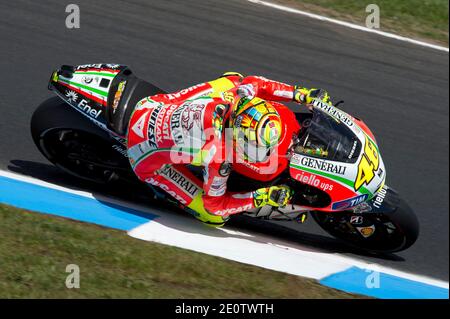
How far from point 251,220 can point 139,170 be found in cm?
131

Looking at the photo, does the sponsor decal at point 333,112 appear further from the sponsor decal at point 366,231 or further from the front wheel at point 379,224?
the sponsor decal at point 366,231

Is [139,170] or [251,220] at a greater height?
[139,170]

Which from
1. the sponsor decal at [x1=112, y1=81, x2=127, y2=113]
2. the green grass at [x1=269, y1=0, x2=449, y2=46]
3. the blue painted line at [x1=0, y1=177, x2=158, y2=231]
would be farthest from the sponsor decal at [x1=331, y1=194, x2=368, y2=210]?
the green grass at [x1=269, y1=0, x2=449, y2=46]

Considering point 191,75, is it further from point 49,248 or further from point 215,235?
point 49,248

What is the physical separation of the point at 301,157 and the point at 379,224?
Result: 3.57ft

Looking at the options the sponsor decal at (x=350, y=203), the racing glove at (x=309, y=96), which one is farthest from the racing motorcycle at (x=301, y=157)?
the racing glove at (x=309, y=96)

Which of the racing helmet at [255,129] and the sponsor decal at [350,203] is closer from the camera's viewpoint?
the racing helmet at [255,129]

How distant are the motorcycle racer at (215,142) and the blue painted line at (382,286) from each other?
826 mm

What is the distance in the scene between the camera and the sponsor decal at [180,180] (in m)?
6.95

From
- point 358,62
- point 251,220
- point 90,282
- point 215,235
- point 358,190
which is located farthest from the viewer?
Answer: point 358,62

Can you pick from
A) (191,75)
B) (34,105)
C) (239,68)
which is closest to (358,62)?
(239,68)

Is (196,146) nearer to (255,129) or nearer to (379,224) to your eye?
(255,129)

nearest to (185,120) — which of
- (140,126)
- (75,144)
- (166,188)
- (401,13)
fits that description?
(140,126)

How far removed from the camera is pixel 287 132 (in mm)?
6652
